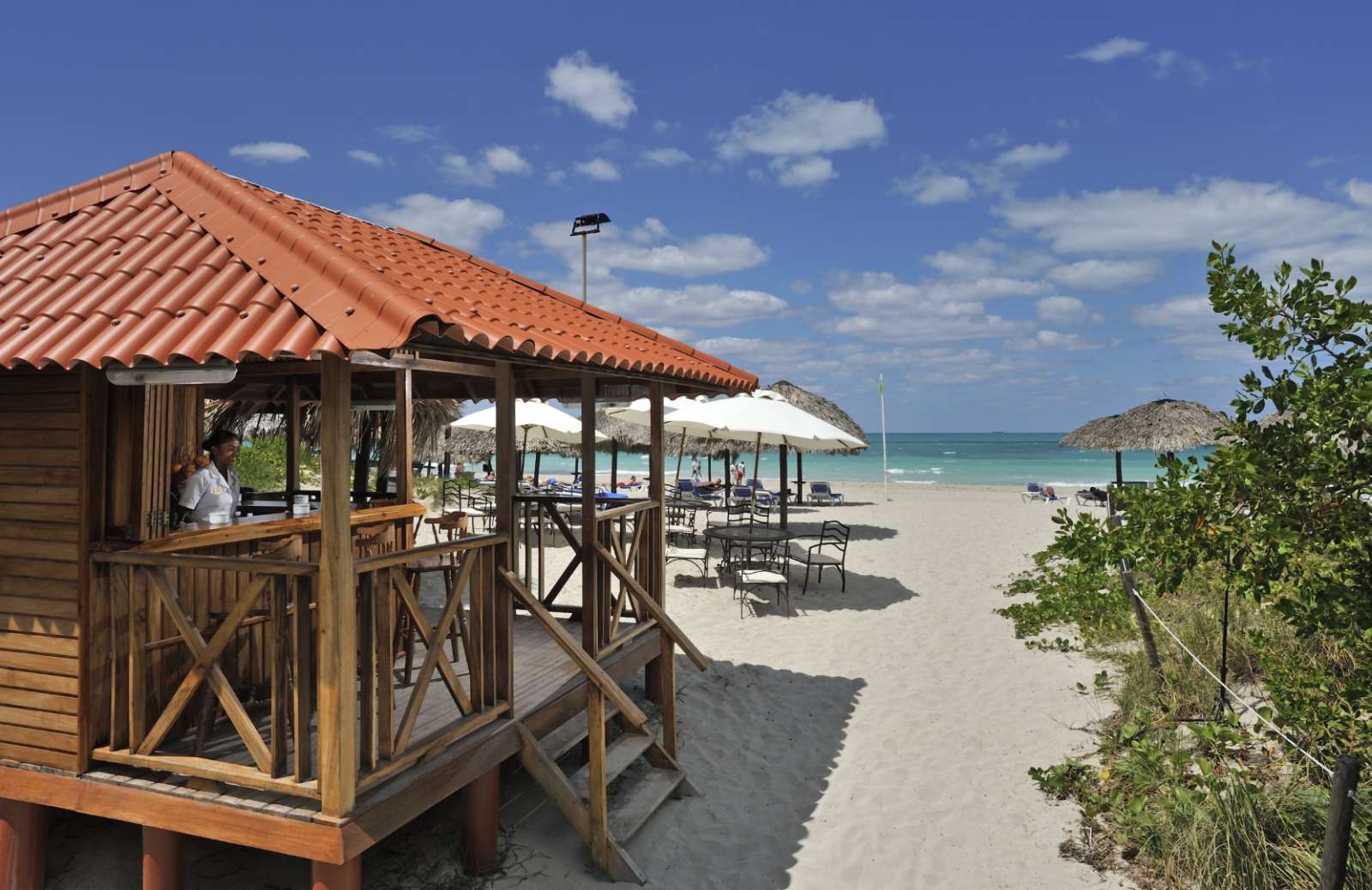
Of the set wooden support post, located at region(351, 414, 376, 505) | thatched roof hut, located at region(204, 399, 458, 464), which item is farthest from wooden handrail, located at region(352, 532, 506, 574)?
wooden support post, located at region(351, 414, 376, 505)

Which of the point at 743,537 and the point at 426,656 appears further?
the point at 743,537

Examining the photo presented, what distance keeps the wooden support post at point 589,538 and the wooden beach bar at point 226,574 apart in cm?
47

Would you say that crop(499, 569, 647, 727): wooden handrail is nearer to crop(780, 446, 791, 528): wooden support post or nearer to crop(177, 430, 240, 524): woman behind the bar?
crop(177, 430, 240, 524): woman behind the bar

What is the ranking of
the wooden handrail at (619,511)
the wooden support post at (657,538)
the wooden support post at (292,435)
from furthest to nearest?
the wooden support post at (292,435) < the wooden support post at (657,538) < the wooden handrail at (619,511)

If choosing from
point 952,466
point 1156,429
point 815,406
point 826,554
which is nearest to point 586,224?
point 826,554

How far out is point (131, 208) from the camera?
4.93 m

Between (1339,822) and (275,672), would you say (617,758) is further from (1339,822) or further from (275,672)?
(1339,822)

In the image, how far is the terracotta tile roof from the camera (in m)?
3.31

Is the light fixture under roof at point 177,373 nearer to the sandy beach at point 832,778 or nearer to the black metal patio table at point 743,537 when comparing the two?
the sandy beach at point 832,778

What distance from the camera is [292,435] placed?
766cm

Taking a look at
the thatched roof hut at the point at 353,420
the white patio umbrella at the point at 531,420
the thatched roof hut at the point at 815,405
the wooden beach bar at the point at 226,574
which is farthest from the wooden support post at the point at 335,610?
the thatched roof hut at the point at 815,405

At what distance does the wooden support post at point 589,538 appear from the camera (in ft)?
19.2

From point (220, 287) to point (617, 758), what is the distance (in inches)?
151

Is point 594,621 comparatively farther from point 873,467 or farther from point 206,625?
point 873,467
